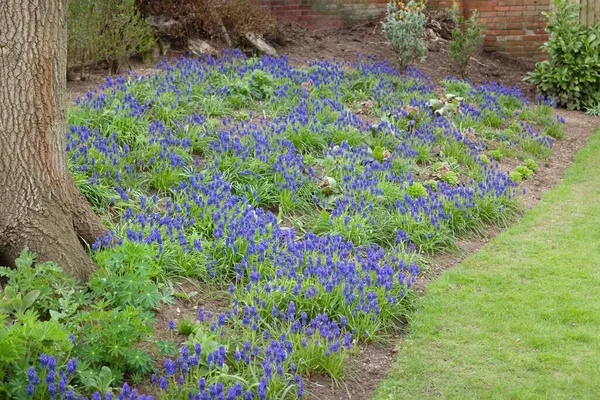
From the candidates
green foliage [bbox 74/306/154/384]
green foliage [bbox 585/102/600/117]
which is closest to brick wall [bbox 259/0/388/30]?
green foliage [bbox 585/102/600/117]

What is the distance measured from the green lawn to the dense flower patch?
0.31m

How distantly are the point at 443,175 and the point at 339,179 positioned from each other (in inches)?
45.7

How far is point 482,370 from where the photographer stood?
185 inches

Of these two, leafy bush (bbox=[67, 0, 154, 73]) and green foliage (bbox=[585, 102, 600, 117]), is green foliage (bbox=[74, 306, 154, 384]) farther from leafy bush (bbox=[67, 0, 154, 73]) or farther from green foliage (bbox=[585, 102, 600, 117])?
green foliage (bbox=[585, 102, 600, 117])

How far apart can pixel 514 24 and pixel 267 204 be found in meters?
7.92

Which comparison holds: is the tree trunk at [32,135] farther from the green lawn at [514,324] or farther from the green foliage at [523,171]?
the green foliage at [523,171]

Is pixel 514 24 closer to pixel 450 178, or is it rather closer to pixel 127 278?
pixel 450 178

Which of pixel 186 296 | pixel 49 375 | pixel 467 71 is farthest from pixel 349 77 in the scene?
pixel 49 375

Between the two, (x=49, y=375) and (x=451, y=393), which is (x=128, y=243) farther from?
(x=451, y=393)

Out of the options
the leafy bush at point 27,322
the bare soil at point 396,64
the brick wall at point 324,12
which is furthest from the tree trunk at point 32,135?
the brick wall at point 324,12

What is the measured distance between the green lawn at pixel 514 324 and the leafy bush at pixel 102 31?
523cm

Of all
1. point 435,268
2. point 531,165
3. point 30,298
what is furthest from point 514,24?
point 30,298

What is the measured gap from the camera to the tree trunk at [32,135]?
4.54m

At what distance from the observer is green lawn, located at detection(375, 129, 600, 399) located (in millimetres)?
4543
